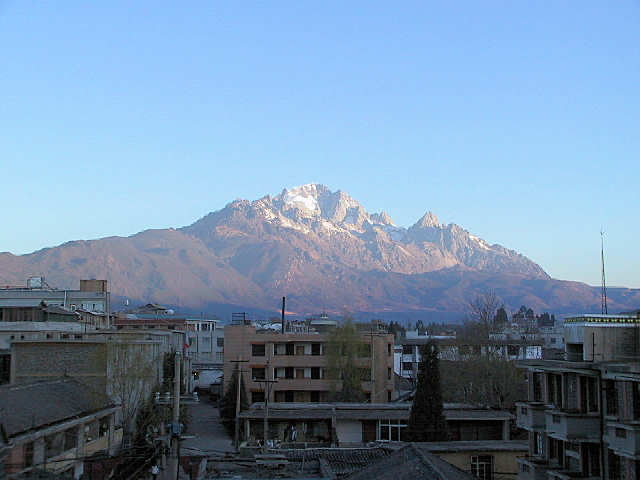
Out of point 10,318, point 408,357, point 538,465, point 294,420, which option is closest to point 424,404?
point 294,420

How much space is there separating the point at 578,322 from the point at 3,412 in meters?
17.5

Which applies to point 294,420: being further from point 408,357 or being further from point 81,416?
point 408,357

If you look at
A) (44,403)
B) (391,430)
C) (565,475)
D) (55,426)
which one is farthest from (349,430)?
(565,475)

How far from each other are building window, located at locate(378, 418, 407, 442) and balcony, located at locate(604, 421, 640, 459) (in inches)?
838

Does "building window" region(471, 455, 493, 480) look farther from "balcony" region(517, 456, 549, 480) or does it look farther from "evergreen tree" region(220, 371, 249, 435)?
"evergreen tree" region(220, 371, 249, 435)

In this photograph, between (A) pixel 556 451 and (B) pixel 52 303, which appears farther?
(B) pixel 52 303

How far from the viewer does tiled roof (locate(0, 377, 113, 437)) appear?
77.8 ft

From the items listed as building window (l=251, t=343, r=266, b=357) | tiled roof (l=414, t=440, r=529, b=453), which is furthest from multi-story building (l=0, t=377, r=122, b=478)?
building window (l=251, t=343, r=266, b=357)

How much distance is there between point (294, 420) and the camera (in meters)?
41.4

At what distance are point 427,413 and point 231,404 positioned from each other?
17.3m

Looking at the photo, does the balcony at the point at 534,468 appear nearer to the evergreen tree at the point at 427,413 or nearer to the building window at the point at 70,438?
the evergreen tree at the point at 427,413

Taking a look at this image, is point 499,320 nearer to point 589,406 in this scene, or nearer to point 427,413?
point 427,413

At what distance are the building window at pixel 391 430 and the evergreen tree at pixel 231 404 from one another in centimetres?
1063

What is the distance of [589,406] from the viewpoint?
22062mm
